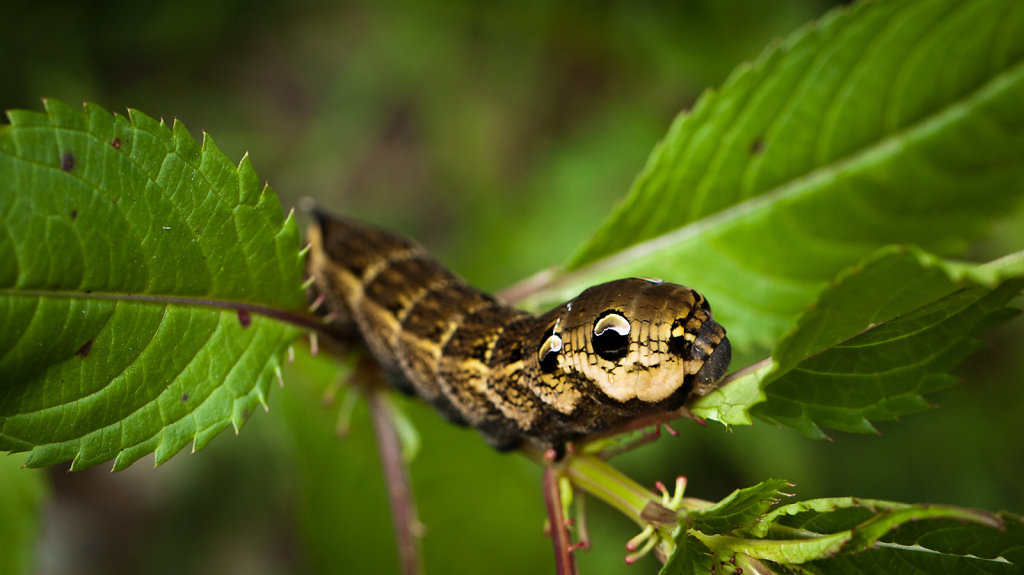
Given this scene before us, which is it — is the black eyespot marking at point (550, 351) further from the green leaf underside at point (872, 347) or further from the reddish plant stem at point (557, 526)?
the green leaf underside at point (872, 347)

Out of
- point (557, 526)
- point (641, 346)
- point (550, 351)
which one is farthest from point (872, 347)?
point (557, 526)

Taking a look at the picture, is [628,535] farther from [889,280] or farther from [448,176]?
[889,280]

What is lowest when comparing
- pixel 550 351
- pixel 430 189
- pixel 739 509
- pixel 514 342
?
pixel 739 509

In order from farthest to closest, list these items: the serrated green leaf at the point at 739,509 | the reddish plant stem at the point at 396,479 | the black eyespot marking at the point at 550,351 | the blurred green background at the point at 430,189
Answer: the blurred green background at the point at 430,189
the reddish plant stem at the point at 396,479
the black eyespot marking at the point at 550,351
the serrated green leaf at the point at 739,509

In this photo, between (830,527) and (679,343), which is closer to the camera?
(830,527)

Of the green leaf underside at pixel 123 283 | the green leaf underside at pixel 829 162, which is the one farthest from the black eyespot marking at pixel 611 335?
the green leaf underside at pixel 123 283

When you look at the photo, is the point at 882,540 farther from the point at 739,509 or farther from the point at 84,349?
the point at 84,349
